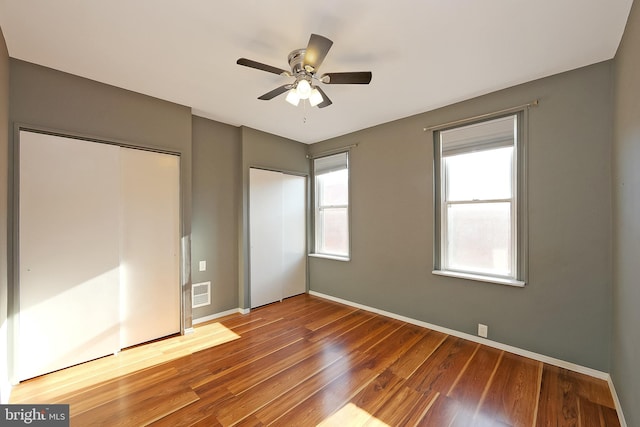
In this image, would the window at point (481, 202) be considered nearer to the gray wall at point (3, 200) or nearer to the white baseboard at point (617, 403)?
the white baseboard at point (617, 403)

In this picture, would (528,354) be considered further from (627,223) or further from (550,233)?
(627,223)

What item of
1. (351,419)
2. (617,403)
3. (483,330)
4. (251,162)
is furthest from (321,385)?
(251,162)

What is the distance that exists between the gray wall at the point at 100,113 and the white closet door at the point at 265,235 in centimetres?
95

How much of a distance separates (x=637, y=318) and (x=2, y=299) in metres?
4.25

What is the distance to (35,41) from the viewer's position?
1938 mm

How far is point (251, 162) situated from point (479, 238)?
313cm

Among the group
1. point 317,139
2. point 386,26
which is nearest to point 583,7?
point 386,26

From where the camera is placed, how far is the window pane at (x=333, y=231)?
4.27m

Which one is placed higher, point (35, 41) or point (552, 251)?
point (35, 41)

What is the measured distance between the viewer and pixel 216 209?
357cm

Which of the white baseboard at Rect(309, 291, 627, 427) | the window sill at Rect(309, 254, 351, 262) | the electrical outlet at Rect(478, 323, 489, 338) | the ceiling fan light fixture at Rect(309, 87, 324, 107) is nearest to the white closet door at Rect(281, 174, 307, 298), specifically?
the window sill at Rect(309, 254, 351, 262)

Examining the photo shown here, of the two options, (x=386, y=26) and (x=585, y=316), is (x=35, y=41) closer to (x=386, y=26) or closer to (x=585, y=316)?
(x=386, y=26)

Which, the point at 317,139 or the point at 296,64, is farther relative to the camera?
the point at 317,139

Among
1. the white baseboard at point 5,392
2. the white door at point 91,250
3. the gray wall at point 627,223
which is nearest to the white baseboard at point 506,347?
the gray wall at point 627,223
